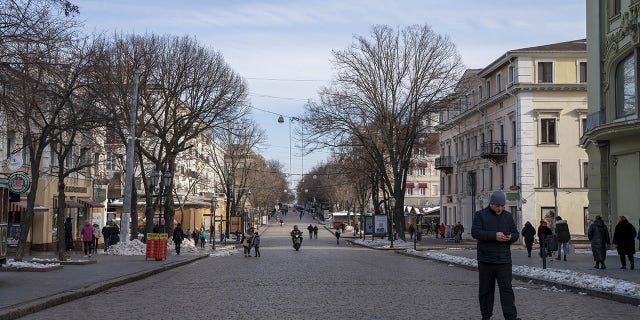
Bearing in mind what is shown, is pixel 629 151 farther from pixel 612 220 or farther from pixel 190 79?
pixel 190 79

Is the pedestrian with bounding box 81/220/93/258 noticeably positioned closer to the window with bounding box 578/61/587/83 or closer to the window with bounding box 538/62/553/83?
the window with bounding box 538/62/553/83

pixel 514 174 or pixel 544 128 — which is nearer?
pixel 544 128

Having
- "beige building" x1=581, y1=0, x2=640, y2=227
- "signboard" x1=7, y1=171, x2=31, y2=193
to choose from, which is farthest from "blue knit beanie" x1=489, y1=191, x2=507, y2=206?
"beige building" x1=581, y1=0, x2=640, y2=227

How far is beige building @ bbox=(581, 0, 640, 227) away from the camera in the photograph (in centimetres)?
3023

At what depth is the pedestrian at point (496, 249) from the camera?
10195 mm

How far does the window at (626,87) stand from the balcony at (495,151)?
85.1 ft

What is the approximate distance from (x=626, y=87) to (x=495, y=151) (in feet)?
89.5

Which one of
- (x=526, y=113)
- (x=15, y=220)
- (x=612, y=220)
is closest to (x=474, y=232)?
(x=612, y=220)

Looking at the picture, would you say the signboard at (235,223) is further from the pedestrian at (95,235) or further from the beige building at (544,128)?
the pedestrian at (95,235)

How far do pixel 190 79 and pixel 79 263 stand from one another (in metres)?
17.0

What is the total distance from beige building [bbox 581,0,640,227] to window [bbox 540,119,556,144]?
19308 mm

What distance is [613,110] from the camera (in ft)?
105

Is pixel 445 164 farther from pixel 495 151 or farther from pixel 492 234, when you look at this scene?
pixel 492 234

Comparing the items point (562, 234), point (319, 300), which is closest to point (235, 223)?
point (562, 234)
